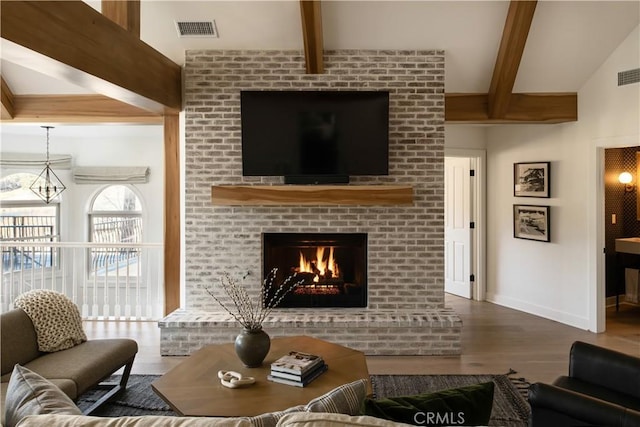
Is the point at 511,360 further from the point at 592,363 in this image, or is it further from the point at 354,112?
the point at 354,112

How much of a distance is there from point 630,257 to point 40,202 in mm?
8715

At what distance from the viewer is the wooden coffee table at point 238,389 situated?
90.4 inches

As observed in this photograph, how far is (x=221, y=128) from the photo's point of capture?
464 centimetres

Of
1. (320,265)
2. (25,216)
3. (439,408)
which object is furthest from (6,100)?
(439,408)

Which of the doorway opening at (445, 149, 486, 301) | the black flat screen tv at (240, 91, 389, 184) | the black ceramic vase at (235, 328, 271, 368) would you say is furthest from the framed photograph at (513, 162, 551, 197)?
the black ceramic vase at (235, 328, 271, 368)

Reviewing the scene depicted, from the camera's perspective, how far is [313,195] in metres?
4.38

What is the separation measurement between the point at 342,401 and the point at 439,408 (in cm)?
31

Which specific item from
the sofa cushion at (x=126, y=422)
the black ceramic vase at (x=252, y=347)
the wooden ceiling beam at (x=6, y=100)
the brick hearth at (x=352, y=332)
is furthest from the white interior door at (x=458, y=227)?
the sofa cushion at (x=126, y=422)

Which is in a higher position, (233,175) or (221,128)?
(221,128)

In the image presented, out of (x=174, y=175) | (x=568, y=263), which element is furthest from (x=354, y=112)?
(x=568, y=263)

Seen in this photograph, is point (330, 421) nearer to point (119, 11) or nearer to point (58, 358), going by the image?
point (58, 358)

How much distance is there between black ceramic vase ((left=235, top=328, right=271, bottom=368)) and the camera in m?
2.77

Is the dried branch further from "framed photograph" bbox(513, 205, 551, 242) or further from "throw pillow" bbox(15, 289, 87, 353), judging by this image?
"framed photograph" bbox(513, 205, 551, 242)

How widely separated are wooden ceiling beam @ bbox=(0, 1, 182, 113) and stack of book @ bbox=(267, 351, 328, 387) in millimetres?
2121
